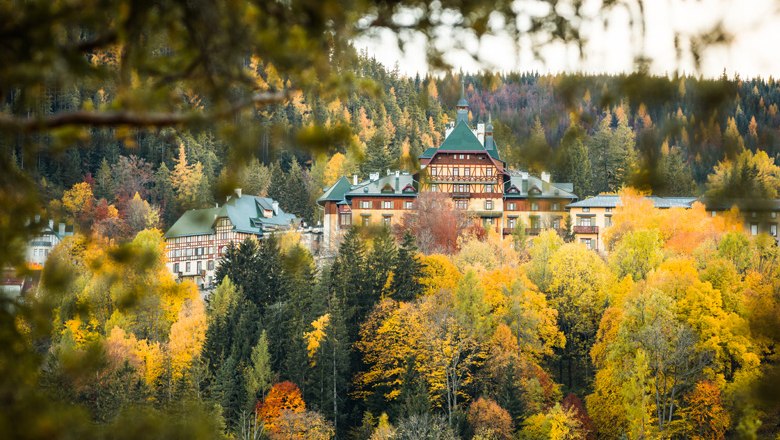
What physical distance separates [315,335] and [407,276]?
590 cm

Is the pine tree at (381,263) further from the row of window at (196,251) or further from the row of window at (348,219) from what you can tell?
the row of window at (196,251)

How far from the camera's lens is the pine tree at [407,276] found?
56500 mm

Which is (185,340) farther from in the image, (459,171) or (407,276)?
(459,171)

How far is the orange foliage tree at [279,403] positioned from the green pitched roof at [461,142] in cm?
3000

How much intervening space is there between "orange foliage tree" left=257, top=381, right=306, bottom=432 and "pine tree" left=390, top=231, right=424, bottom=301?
8201mm

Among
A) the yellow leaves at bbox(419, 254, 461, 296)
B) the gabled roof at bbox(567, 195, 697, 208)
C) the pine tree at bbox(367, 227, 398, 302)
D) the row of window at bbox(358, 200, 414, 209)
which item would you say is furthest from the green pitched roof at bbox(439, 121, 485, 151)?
the pine tree at bbox(367, 227, 398, 302)

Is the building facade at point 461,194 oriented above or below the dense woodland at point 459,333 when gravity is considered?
above

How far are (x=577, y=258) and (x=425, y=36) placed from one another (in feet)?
174

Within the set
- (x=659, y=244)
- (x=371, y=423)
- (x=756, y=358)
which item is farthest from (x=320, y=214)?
(x=756, y=358)

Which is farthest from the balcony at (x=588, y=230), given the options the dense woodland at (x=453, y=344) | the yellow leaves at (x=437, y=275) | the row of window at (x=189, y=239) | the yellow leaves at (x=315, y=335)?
the row of window at (x=189, y=239)

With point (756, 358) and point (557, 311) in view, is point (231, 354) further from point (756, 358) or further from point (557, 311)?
point (756, 358)

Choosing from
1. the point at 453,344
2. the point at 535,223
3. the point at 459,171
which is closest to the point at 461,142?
the point at 459,171

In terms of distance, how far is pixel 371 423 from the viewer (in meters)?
48.9

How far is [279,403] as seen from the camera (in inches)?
1991
